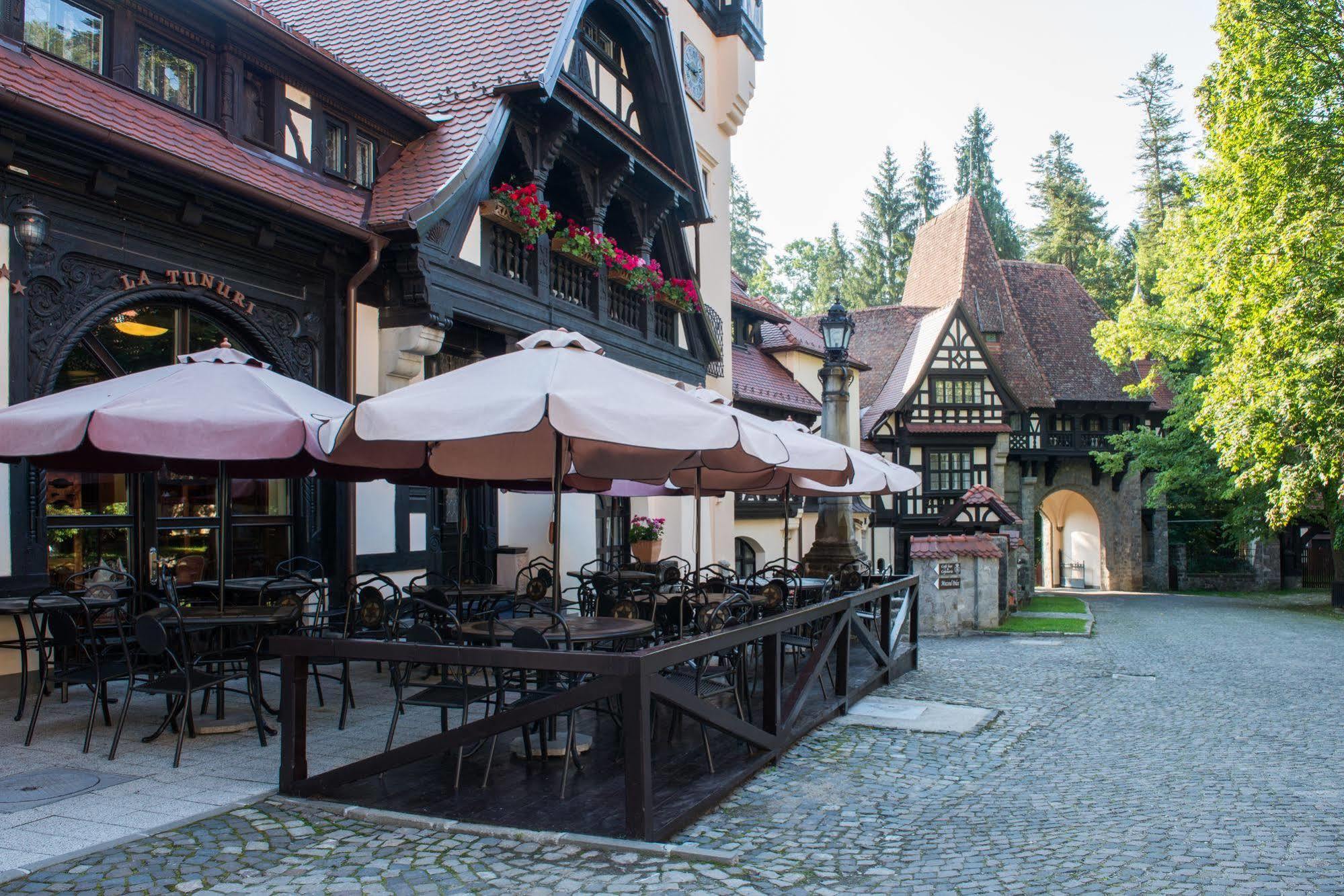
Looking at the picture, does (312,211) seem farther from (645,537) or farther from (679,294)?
(645,537)

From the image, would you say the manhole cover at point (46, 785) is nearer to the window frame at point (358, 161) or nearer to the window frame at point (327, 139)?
the window frame at point (327, 139)

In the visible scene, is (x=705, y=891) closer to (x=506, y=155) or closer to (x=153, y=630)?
(x=153, y=630)

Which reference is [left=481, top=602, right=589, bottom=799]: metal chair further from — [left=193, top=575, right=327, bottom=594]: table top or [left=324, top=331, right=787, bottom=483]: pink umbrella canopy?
[left=193, top=575, right=327, bottom=594]: table top

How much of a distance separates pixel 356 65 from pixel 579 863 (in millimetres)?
11266

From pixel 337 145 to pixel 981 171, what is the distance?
151 feet

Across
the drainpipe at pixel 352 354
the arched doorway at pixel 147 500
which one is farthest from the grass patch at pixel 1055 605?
the arched doorway at pixel 147 500

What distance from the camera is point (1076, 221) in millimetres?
49938

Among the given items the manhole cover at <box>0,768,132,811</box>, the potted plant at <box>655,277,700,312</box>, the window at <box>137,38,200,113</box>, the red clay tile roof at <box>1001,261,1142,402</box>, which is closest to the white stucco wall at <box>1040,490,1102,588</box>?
the red clay tile roof at <box>1001,261,1142,402</box>

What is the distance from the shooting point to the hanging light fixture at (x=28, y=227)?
22.7 ft

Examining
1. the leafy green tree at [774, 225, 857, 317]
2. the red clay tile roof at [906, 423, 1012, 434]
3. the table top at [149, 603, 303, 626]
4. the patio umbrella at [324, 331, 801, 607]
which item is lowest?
the table top at [149, 603, 303, 626]

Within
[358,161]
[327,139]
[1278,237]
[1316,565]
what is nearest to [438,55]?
[358,161]

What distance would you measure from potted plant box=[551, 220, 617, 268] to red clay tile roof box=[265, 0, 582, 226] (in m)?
1.78

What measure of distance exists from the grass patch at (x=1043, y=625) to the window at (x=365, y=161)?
11.9 metres

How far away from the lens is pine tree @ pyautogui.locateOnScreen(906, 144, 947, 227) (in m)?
52.2
